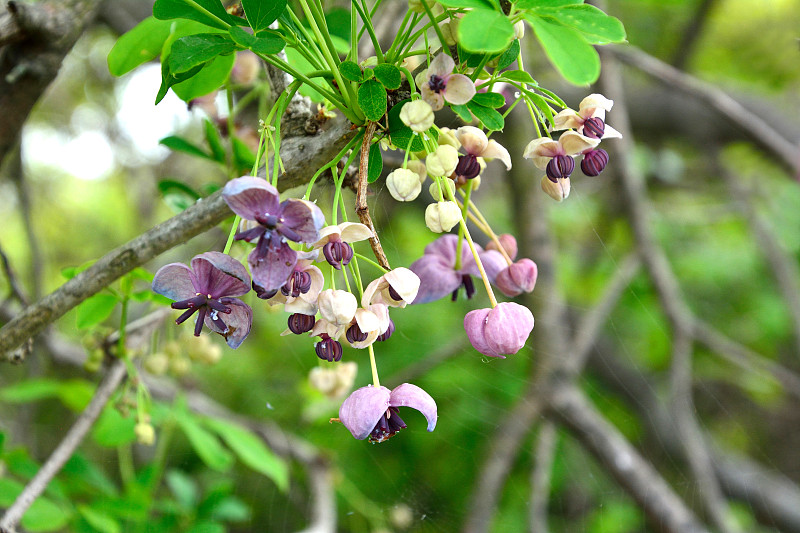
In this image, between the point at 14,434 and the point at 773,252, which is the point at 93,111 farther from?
the point at 773,252

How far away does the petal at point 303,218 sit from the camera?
569 millimetres

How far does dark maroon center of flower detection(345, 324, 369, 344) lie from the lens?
646 mm

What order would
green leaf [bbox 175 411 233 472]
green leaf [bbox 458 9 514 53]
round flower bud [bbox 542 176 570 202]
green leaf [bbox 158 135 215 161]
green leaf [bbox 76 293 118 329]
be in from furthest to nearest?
green leaf [bbox 175 411 233 472] → green leaf [bbox 158 135 215 161] → green leaf [bbox 76 293 118 329] → round flower bud [bbox 542 176 570 202] → green leaf [bbox 458 9 514 53]

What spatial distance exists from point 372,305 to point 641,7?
3.39 metres

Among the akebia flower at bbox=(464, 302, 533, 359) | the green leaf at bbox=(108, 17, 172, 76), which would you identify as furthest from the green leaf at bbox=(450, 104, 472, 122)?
the green leaf at bbox=(108, 17, 172, 76)

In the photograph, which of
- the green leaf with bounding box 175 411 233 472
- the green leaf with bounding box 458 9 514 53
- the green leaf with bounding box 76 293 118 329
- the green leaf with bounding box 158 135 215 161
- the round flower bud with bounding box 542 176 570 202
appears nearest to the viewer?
the green leaf with bounding box 458 9 514 53

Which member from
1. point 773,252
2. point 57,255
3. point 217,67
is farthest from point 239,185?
point 57,255

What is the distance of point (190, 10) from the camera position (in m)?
0.66

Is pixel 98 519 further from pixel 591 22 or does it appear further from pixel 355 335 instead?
pixel 591 22

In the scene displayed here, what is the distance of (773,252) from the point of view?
9.36 feet

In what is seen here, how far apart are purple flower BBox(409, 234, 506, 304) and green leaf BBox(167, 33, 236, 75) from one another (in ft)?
1.20

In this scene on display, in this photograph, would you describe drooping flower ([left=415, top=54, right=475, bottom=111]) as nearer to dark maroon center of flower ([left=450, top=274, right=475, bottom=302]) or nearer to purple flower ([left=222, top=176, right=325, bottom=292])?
purple flower ([left=222, top=176, right=325, bottom=292])

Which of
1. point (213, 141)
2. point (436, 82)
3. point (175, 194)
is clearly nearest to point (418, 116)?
point (436, 82)

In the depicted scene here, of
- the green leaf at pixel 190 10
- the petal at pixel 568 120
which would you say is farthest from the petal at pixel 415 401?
the green leaf at pixel 190 10
